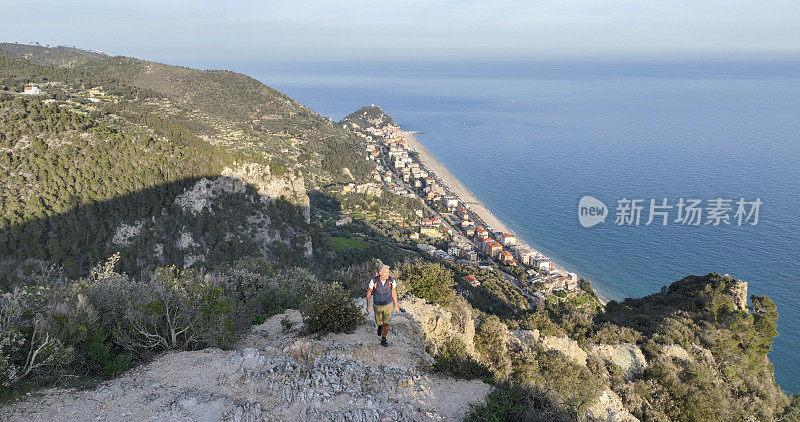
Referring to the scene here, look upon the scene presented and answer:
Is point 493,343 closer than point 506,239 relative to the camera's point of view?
Yes

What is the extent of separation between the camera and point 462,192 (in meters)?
74.9

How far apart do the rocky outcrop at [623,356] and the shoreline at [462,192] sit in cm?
2587

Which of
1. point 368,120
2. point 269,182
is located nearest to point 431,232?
point 269,182

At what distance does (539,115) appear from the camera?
142375mm

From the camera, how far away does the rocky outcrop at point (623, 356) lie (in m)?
12.1

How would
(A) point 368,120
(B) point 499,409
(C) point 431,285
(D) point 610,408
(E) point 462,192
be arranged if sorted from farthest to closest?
1. (A) point 368,120
2. (E) point 462,192
3. (C) point 431,285
4. (D) point 610,408
5. (B) point 499,409

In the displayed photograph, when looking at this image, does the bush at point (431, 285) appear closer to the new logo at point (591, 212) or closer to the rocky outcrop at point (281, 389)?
the rocky outcrop at point (281, 389)

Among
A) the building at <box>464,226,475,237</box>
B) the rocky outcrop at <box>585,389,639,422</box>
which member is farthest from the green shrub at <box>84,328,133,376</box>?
the building at <box>464,226,475,237</box>

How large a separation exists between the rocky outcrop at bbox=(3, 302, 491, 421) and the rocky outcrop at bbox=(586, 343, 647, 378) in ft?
22.3

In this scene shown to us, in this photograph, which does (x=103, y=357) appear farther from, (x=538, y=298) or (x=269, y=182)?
(x=538, y=298)

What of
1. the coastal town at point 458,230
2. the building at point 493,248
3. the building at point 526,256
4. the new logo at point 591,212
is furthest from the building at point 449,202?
the building at point 526,256

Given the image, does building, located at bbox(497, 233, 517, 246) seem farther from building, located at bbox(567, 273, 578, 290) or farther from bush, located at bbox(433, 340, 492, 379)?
bush, located at bbox(433, 340, 492, 379)

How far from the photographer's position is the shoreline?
5192 centimetres

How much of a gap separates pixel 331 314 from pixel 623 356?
30.6 feet
